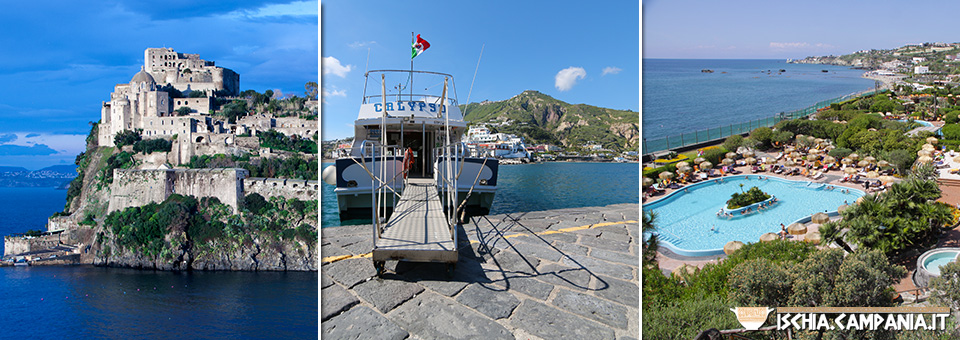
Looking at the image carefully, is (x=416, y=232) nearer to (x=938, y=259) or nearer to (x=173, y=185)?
(x=938, y=259)

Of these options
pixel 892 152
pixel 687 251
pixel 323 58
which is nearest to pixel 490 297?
pixel 323 58

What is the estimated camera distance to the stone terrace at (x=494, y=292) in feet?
5.74

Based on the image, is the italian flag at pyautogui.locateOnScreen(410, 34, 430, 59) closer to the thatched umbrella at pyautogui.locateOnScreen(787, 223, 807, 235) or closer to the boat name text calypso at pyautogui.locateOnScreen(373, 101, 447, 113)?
the boat name text calypso at pyautogui.locateOnScreen(373, 101, 447, 113)

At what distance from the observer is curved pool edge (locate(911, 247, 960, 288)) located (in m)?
4.14

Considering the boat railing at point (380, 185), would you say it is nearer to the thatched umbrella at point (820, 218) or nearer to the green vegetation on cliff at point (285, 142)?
the thatched umbrella at point (820, 218)

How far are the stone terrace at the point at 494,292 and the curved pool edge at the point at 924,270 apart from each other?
3.18 metres

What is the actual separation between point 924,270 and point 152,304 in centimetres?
3134

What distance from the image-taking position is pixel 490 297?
6.70 feet

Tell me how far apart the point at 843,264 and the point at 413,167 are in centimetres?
554

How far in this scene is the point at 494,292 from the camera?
211cm

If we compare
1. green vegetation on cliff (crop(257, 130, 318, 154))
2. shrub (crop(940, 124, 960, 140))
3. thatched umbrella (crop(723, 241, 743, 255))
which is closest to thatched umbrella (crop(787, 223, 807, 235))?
thatched umbrella (crop(723, 241, 743, 255))

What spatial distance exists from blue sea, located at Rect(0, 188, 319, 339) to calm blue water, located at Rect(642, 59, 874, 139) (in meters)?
20.7

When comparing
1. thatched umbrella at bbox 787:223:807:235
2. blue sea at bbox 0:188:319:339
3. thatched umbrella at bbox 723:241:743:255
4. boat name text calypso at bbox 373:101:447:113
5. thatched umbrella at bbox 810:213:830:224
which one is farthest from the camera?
blue sea at bbox 0:188:319:339

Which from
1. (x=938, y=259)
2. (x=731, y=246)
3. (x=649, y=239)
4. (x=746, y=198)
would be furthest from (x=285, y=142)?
(x=938, y=259)
